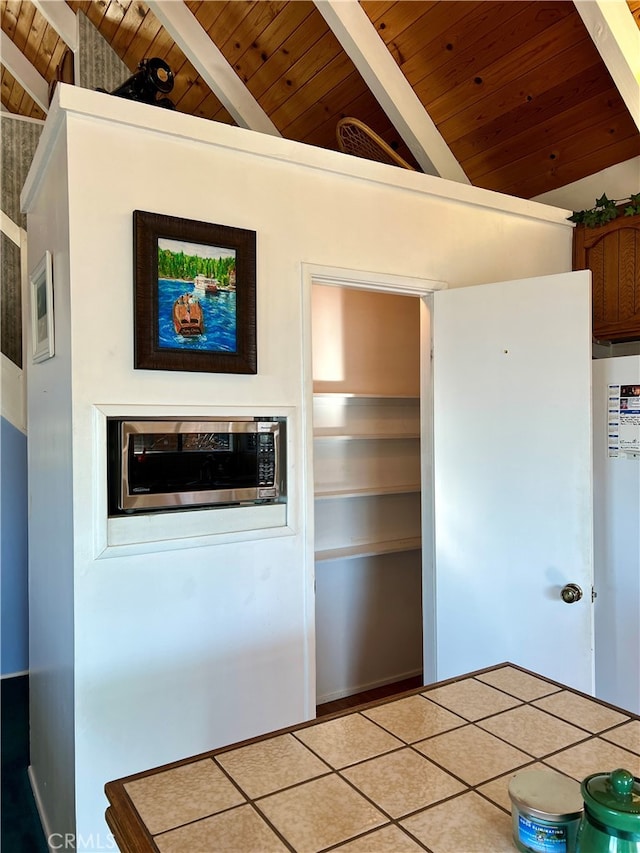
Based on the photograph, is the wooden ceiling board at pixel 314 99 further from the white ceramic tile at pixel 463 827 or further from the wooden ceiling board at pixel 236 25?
the white ceramic tile at pixel 463 827

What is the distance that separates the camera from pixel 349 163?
7.47ft

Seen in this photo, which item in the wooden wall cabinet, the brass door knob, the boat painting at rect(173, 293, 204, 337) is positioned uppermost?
the wooden wall cabinet

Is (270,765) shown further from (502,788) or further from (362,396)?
(362,396)

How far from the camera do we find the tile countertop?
789mm

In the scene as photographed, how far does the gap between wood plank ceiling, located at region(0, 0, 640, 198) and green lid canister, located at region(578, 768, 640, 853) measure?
249 centimetres

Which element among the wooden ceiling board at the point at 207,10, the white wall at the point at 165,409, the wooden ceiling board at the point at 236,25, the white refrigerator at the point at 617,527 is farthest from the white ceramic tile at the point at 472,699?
the wooden ceiling board at the point at 207,10

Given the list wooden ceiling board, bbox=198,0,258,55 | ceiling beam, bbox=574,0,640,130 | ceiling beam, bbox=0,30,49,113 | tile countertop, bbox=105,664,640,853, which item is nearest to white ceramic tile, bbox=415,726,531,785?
tile countertop, bbox=105,664,640,853

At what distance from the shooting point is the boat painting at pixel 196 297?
1.92 meters

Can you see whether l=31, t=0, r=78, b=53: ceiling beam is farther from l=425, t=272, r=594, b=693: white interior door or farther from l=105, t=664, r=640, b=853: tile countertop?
l=105, t=664, r=640, b=853: tile countertop

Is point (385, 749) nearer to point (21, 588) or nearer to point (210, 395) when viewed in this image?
point (210, 395)

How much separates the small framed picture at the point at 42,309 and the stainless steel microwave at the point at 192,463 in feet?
1.56

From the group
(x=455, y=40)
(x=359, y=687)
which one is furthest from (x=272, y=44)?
(x=359, y=687)

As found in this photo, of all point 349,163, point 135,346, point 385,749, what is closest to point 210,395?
point 135,346

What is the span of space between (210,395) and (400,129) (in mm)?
1762
